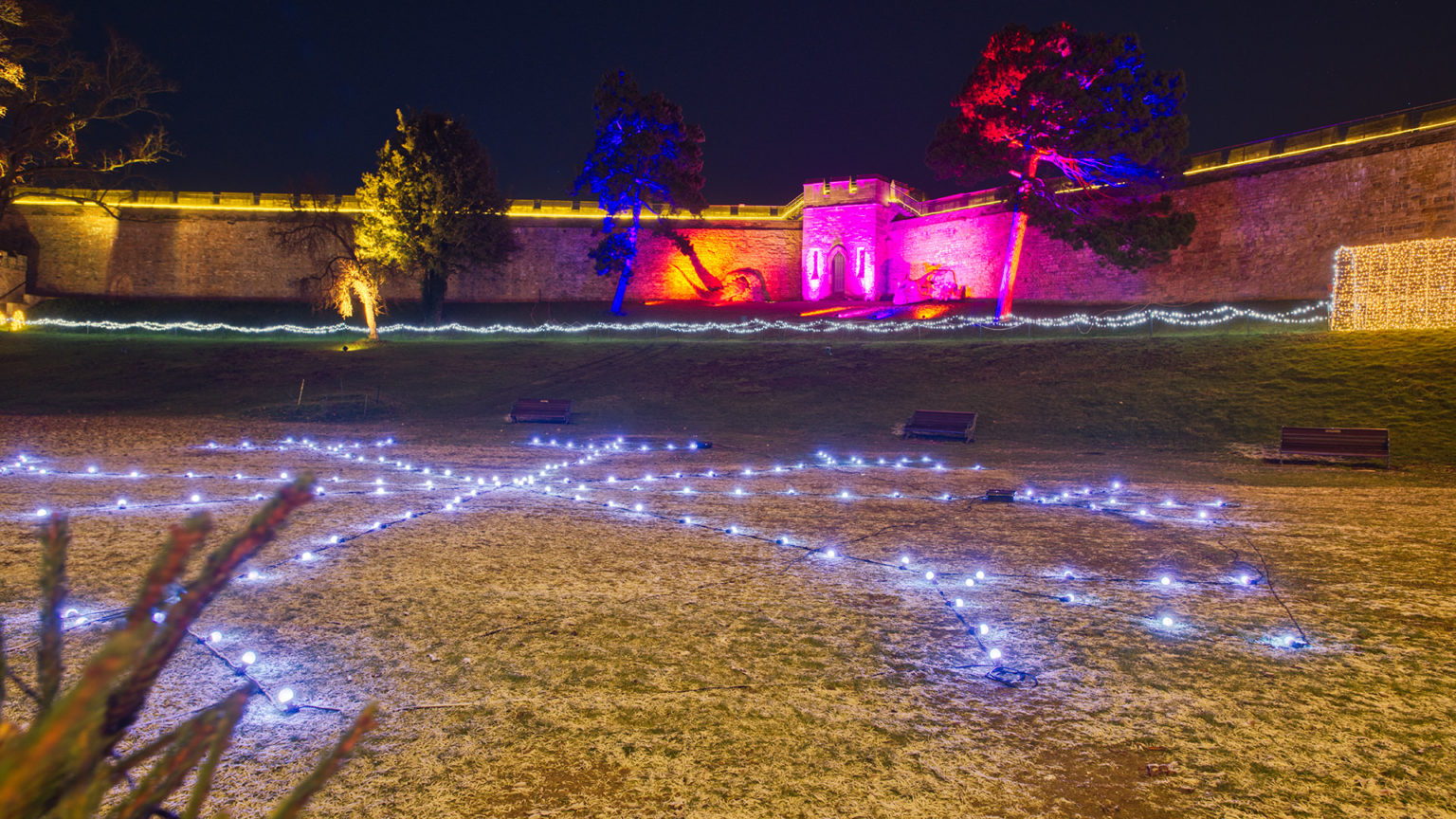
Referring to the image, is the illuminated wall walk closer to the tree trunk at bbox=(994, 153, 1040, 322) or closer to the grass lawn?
the tree trunk at bbox=(994, 153, 1040, 322)

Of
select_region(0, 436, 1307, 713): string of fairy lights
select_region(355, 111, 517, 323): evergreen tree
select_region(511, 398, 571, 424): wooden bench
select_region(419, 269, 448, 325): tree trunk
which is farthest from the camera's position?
select_region(419, 269, 448, 325): tree trunk

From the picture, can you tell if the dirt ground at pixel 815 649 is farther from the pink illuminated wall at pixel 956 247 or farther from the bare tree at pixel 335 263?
the pink illuminated wall at pixel 956 247

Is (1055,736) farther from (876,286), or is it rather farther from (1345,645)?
(876,286)

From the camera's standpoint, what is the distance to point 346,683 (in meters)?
3.67

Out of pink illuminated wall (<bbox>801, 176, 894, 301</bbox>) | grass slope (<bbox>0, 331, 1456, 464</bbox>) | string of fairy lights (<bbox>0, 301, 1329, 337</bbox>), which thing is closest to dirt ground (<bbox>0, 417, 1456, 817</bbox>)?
grass slope (<bbox>0, 331, 1456, 464</bbox>)

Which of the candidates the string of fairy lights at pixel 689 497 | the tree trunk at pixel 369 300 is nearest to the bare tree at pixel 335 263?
the tree trunk at pixel 369 300

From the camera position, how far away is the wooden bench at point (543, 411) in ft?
48.2

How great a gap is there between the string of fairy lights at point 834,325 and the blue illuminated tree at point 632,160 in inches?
198

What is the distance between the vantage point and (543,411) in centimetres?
1484

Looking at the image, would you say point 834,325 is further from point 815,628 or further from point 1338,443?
point 815,628

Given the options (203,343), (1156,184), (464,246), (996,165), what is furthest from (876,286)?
(203,343)

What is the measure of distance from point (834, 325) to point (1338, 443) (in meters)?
15.5

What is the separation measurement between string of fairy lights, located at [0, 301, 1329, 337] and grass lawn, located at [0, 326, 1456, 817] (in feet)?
34.3

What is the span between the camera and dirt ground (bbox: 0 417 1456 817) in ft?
9.73
